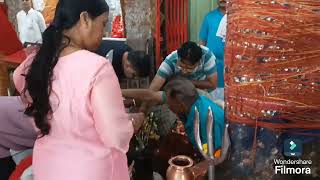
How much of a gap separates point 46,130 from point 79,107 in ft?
0.52

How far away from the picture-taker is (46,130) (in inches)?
43.1

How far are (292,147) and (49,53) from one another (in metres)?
0.78

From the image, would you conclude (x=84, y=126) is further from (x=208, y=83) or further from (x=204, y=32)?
(x=204, y=32)

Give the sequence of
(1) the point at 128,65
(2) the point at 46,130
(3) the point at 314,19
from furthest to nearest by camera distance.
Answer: (1) the point at 128,65 < (2) the point at 46,130 < (3) the point at 314,19

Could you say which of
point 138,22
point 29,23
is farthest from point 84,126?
point 29,23

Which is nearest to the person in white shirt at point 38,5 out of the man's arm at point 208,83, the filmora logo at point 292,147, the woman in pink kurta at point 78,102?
the man's arm at point 208,83

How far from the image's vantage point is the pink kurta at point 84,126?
1.00m

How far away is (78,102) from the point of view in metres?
1.01

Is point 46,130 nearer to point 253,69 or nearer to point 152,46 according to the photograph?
point 253,69

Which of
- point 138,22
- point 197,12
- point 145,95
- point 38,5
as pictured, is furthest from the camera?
point 38,5

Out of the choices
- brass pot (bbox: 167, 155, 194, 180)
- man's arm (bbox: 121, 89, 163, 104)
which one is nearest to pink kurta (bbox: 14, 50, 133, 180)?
brass pot (bbox: 167, 155, 194, 180)

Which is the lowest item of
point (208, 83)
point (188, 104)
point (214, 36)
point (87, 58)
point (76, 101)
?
point (208, 83)

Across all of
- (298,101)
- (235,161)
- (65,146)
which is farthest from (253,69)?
(65,146)

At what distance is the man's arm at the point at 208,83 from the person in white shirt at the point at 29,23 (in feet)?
6.03
